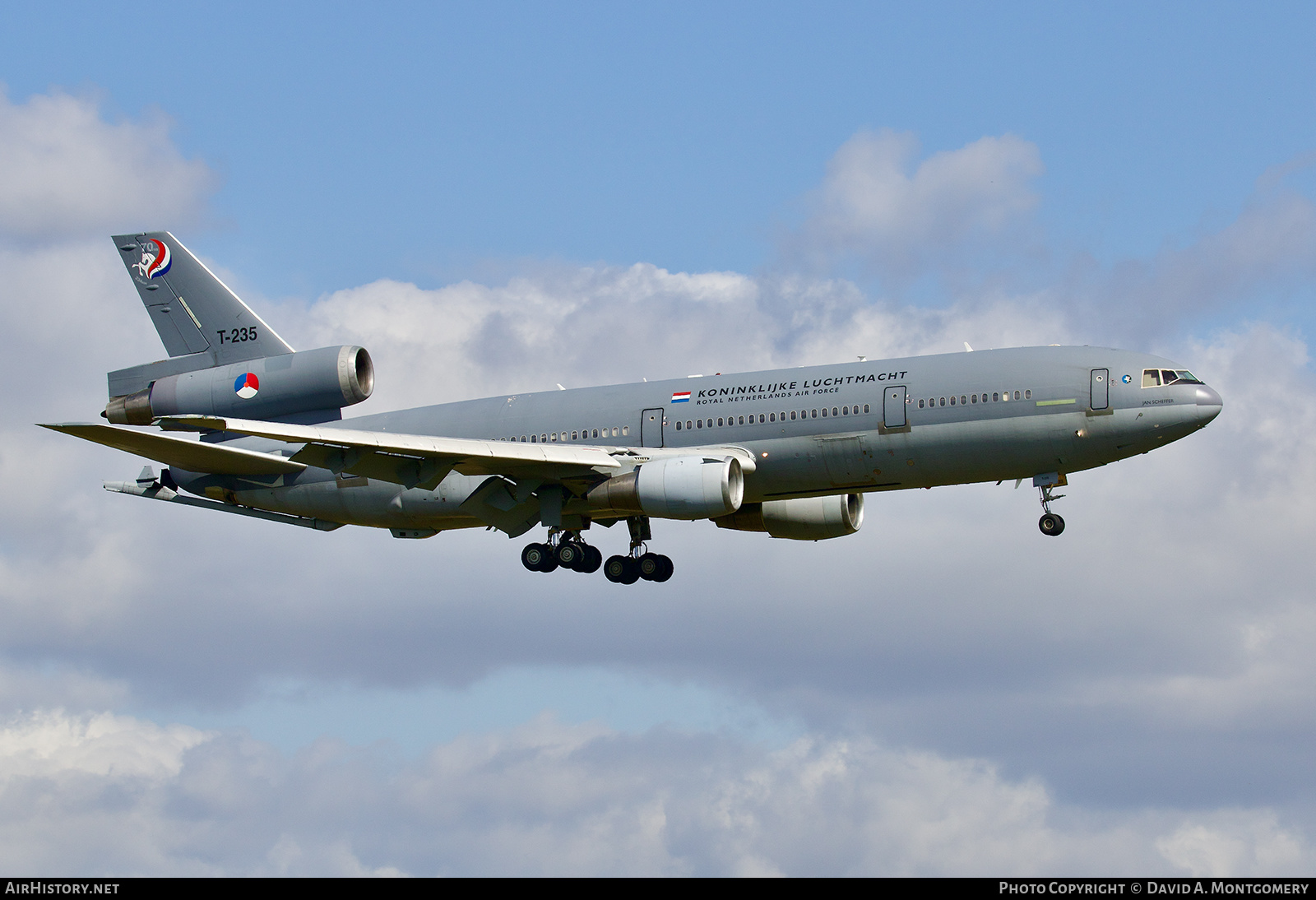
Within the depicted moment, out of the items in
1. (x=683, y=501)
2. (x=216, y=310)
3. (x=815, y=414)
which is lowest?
(x=683, y=501)

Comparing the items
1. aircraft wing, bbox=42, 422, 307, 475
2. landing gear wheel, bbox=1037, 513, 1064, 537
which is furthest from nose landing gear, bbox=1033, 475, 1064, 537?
aircraft wing, bbox=42, 422, 307, 475

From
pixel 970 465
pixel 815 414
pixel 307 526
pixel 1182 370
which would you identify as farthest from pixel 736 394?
pixel 307 526

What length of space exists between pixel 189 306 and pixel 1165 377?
34529 mm

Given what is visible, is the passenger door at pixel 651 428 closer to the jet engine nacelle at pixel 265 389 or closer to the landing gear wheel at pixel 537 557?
the landing gear wheel at pixel 537 557

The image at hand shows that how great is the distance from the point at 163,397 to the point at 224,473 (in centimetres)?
336

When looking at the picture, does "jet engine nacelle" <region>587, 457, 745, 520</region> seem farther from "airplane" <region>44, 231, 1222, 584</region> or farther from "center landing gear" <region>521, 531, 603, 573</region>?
"center landing gear" <region>521, 531, 603, 573</region>

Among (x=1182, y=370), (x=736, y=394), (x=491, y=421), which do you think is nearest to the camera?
(x=1182, y=370)

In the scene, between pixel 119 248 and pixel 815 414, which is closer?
pixel 815 414

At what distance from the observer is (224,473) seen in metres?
56.0

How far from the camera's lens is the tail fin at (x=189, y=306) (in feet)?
189

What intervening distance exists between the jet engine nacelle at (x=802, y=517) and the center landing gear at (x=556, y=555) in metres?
5.37

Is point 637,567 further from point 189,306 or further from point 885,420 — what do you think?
point 189,306

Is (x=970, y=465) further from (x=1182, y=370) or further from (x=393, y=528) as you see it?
(x=393, y=528)

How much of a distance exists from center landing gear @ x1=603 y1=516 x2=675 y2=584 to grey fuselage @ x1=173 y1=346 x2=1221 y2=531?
514cm
